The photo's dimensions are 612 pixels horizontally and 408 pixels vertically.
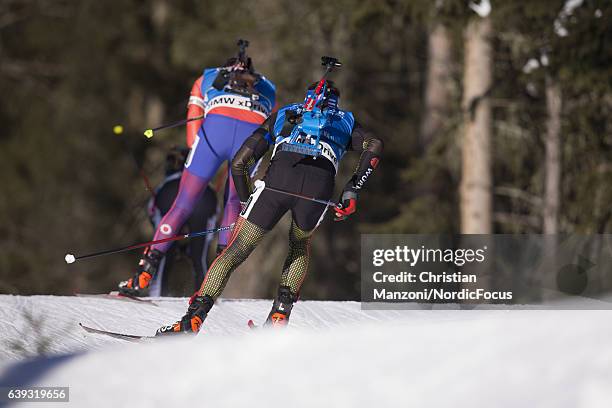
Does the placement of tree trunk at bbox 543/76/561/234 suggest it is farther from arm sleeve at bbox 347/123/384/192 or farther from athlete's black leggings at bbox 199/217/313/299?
athlete's black leggings at bbox 199/217/313/299

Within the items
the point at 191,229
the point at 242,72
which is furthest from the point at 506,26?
the point at 242,72

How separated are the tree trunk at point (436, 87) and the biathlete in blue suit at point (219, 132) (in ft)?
41.1

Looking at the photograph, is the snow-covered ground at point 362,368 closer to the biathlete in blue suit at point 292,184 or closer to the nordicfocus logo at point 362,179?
the biathlete in blue suit at point 292,184

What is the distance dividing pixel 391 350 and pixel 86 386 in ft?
5.71

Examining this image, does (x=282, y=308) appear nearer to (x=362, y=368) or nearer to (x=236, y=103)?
(x=362, y=368)

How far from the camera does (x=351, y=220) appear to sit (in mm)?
30141

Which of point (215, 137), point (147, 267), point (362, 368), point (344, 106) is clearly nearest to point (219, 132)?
point (215, 137)

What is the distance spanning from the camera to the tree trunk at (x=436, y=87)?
2350 centimetres

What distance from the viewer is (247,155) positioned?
8.93m

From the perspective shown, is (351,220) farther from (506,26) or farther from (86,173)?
(506,26)

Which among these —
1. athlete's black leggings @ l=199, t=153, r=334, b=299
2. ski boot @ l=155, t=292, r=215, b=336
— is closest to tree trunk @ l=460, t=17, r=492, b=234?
athlete's black leggings @ l=199, t=153, r=334, b=299

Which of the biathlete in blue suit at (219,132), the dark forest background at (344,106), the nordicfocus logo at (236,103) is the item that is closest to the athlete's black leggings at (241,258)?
the biathlete in blue suit at (219,132)

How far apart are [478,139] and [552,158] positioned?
4.42 ft

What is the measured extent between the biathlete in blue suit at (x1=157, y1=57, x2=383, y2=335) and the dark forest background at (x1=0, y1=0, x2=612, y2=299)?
464 cm
